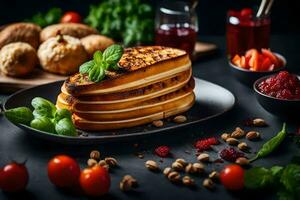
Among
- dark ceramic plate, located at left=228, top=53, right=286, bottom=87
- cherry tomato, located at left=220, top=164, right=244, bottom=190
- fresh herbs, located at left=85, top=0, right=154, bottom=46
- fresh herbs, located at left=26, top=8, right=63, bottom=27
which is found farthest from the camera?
fresh herbs, located at left=26, top=8, right=63, bottom=27

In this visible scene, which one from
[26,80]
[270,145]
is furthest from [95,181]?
[26,80]

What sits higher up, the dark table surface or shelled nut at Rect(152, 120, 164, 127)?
shelled nut at Rect(152, 120, 164, 127)

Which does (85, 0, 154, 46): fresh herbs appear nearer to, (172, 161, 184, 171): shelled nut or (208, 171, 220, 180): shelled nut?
(172, 161, 184, 171): shelled nut

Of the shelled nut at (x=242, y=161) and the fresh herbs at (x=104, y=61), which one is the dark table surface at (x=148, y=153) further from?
the fresh herbs at (x=104, y=61)

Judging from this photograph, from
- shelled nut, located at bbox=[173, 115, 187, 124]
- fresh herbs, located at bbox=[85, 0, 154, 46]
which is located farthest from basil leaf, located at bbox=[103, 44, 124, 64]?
fresh herbs, located at bbox=[85, 0, 154, 46]

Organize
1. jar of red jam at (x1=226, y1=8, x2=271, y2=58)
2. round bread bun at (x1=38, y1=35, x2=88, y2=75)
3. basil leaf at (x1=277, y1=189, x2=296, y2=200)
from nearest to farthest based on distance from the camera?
basil leaf at (x1=277, y1=189, x2=296, y2=200), round bread bun at (x1=38, y1=35, x2=88, y2=75), jar of red jam at (x1=226, y1=8, x2=271, y2=58)

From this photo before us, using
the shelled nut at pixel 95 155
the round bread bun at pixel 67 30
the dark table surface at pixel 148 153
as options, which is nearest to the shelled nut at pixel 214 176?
the dark table surface at pixel 148 153

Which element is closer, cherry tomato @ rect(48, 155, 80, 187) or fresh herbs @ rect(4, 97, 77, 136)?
cherry tomato @ rect(48, 155, 80, 187)
